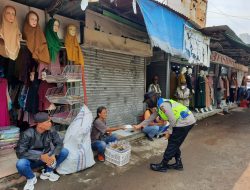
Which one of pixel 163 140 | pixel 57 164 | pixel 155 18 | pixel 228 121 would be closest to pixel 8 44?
pixel 57 164

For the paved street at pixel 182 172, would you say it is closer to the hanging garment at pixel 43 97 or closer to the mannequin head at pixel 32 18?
the hanging garment at pixel 43 97

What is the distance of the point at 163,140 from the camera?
23.4ft

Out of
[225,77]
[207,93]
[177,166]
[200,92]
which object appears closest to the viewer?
[177,166]

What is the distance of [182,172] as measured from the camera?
485cm

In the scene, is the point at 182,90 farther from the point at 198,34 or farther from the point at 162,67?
the point at 198,34

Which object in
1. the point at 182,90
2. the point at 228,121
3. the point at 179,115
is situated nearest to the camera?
the point at 179,115

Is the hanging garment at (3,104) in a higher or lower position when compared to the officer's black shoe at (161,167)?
higher

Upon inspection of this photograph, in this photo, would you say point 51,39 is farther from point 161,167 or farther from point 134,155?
point 161,167

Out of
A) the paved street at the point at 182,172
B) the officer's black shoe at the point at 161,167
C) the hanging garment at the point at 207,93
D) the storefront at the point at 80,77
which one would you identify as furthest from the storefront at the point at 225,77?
the officer's black shoe at the point at 161,167

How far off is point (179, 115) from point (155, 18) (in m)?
2.52

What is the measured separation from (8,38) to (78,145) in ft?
7.30

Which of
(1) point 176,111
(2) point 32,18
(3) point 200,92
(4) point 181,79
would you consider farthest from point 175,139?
(3) point 200,92

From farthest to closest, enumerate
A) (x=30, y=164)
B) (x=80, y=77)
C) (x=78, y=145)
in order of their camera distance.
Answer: (x=80, y=77)
(x=78, y=145)
(x=30, y=164)

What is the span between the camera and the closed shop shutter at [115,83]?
6.79m
